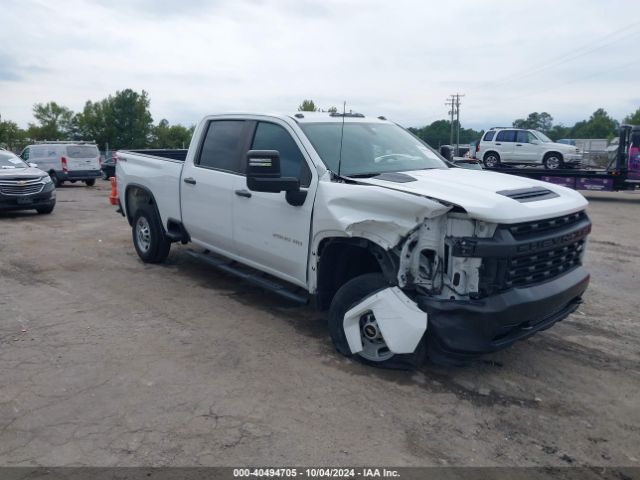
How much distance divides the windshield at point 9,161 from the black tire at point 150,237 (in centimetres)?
681

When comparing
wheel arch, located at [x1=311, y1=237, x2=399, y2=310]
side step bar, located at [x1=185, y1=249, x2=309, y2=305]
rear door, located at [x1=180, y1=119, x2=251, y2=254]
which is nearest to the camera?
Result: wheel arch, located at [x1=311, y1=237, x2=399, y2=310]

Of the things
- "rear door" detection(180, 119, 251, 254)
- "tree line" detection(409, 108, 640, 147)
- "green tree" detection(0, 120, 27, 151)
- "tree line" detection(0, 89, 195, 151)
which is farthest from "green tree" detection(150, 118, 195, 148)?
"rear door" detection(180, 119, 251, 254)

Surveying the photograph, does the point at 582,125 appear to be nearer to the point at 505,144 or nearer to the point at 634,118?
the point at 634,118

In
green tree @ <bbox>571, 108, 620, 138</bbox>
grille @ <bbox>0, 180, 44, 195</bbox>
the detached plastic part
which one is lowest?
the detached plastic part

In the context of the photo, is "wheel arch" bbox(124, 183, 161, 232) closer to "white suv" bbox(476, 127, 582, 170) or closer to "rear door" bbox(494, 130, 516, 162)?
"white suv" bbox(476, 127, 582, 170)

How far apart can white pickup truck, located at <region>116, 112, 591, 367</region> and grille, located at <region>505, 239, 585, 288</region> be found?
0.01 m

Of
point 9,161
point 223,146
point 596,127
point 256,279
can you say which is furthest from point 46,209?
point 596,127

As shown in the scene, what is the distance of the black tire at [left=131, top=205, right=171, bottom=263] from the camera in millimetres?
7426

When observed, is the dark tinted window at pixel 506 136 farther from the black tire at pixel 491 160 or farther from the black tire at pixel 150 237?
the black tire at pixel 150 237

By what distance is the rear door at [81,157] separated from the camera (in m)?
22.5

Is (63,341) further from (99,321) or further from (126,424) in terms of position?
(126,424)

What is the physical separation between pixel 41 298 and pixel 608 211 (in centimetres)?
1528

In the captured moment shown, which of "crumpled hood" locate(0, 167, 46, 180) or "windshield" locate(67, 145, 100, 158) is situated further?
"windshield" locate(67, 145, 100, 158)

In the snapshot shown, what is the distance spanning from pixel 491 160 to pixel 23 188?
17576mm
